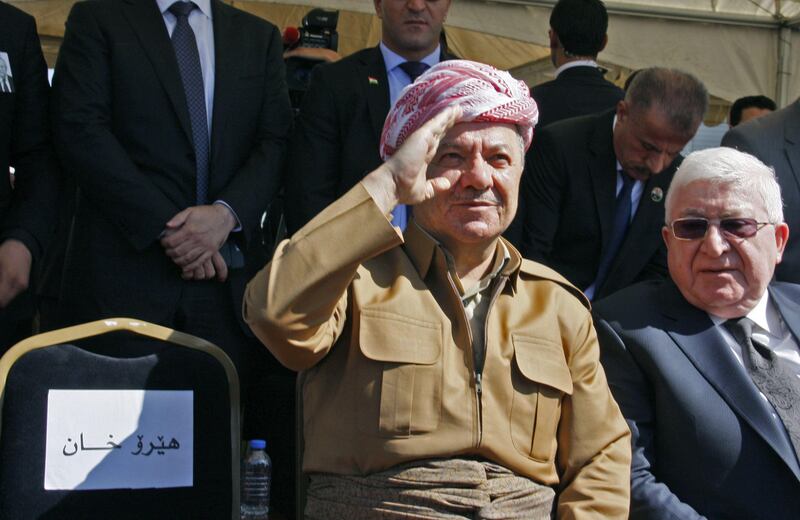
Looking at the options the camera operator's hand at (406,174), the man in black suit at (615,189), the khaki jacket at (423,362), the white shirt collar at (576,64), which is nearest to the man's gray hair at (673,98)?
the man in black suit at (615,189)

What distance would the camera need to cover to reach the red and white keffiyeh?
3.03m

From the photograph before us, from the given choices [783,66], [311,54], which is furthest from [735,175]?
[783,66]

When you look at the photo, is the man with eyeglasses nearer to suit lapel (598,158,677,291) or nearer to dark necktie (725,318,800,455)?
dark necktie (725,318,800,455)

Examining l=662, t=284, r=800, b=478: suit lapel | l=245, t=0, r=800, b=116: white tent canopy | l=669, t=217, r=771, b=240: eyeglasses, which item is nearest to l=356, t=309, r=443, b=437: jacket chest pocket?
A: l=662, t=284, r=800, b=478: suit lapel

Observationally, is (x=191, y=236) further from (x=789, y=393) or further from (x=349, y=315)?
(x=789, y=393)

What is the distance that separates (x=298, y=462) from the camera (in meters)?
3.09

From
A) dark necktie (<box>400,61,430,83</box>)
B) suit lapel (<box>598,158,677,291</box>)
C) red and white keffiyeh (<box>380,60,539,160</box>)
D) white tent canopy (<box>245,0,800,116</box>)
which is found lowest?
suit lapel (<box>598,158,677,291</box>)

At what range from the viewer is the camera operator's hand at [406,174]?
266cm

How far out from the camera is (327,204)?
4219 mm

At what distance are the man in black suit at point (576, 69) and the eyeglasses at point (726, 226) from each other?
174 centimetres

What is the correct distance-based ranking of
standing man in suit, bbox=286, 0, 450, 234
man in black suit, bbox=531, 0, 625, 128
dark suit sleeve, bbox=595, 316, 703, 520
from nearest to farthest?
dark suit sleeve, bbox=595, 316, 703, 520
standing man in suit, bbox=286, 0, 450, 234
man in black suit, bbox=531, 0, 625, 128

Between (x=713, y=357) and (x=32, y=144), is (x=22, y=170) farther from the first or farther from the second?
(x=713, y=357)

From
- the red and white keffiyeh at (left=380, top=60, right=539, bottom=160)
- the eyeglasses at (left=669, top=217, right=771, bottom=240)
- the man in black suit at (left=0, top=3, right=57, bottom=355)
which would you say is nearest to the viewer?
the red and white keffiyeh at (left=380, top=60, right=539, bottom=160)

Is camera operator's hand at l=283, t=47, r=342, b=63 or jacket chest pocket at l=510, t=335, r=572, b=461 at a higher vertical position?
camera operator's hand at l=283, t=47, r=342, b=63
